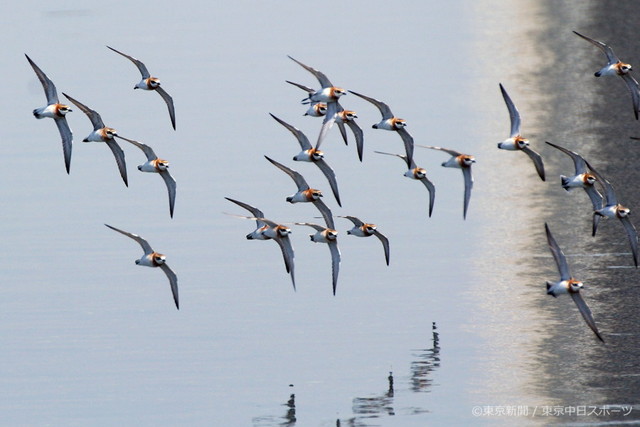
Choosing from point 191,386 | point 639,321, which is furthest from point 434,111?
point 191,386

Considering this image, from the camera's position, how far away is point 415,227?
61.8 m

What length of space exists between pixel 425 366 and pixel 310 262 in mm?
12513

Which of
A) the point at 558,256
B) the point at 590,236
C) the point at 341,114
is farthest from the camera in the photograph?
the point at 590,236

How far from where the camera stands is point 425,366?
45750 mm

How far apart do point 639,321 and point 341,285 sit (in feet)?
35.2

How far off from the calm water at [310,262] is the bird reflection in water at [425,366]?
0.10 meters

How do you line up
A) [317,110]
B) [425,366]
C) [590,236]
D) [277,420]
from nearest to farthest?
[277,420], [425,366], [317,110], [590,236]

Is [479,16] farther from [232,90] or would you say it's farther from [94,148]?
[94,148]

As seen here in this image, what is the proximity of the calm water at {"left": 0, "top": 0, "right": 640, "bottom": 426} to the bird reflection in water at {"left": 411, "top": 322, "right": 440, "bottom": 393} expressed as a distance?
0.10m

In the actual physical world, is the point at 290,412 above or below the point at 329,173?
below

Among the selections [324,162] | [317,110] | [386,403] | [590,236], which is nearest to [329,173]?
[324,162]

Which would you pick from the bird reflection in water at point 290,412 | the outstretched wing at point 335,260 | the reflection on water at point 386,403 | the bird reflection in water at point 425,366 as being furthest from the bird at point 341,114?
the bird reflection in water at point 290,412

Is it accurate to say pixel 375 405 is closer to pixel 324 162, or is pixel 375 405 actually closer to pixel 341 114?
pixel 324 162

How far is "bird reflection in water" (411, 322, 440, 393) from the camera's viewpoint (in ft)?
145
